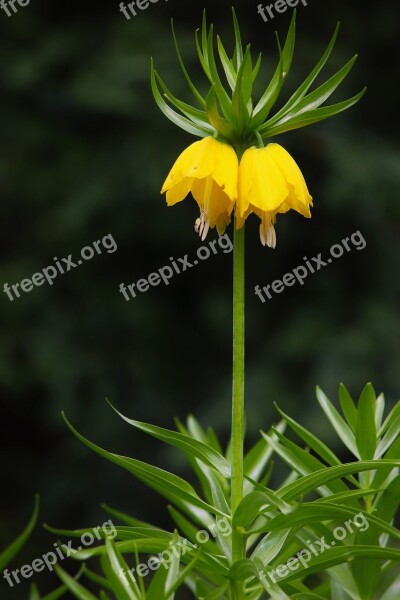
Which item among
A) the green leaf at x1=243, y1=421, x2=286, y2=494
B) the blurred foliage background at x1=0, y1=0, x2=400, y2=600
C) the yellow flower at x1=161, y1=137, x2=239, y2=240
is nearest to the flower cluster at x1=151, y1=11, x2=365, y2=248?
the yellow flower at x1=161, y1=137, x2=239, y2=240

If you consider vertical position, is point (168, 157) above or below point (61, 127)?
below

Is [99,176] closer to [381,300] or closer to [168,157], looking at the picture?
[168,157]

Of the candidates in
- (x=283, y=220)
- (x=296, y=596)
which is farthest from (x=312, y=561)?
(x=283, y=220)

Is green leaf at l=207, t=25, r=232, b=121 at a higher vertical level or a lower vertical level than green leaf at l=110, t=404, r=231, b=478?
higher

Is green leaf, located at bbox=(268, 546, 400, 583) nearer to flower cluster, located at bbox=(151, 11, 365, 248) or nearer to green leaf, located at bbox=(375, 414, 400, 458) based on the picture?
green leaf, located at bbox=(375, 414, 400, 458)

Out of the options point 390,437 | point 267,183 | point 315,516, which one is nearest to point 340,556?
point 315,516

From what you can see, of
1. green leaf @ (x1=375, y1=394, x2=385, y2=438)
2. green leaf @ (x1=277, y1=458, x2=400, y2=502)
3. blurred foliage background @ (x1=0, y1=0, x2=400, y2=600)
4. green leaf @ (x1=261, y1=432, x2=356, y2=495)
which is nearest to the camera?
green leaf @ (x1=277, y1=458, x2=400, y2=502)

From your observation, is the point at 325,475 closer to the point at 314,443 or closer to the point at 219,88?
the point at 314,443
